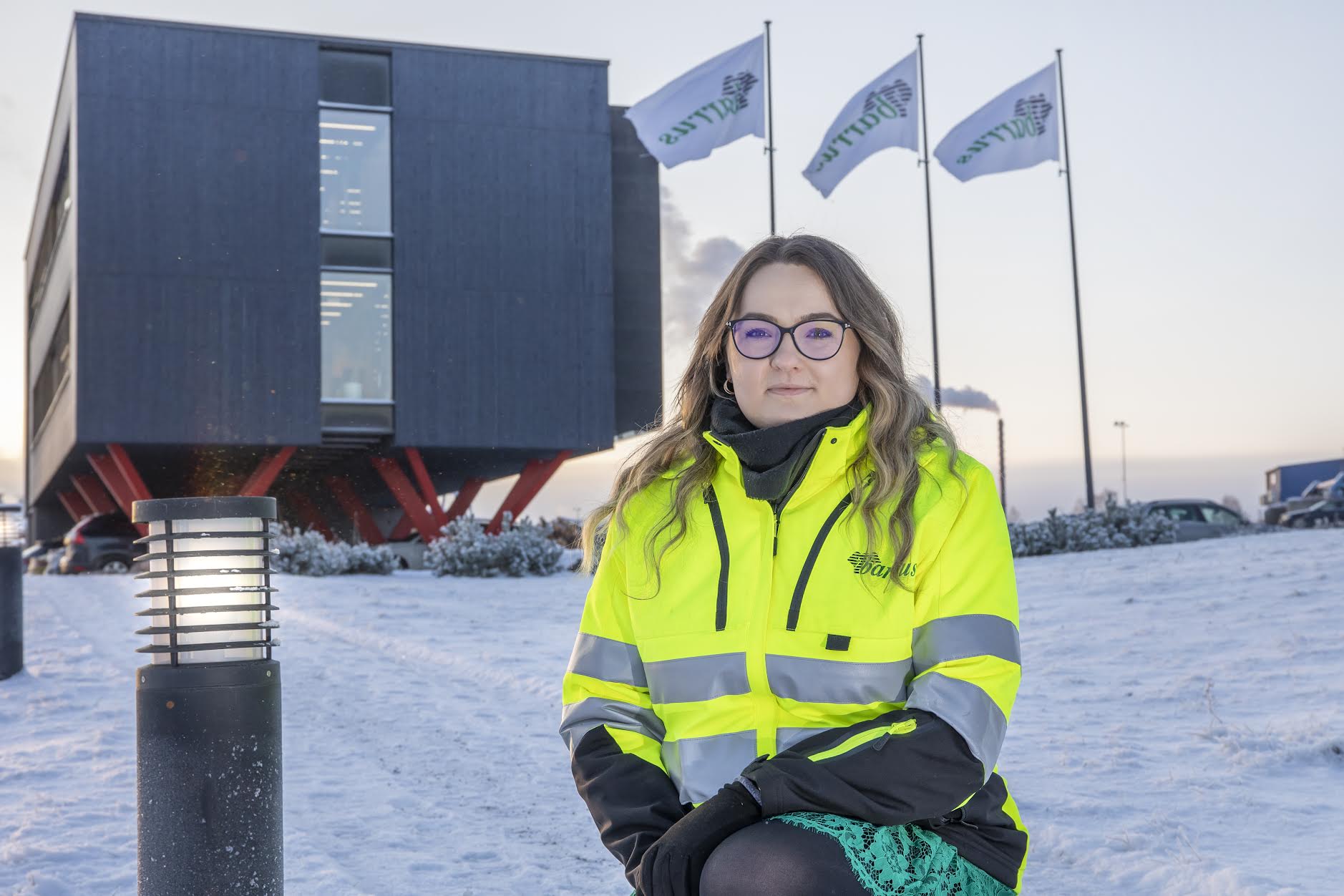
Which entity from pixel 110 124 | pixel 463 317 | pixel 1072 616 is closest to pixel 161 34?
pixel 110 124

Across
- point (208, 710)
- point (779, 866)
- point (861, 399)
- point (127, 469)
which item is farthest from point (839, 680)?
point (127, 469)

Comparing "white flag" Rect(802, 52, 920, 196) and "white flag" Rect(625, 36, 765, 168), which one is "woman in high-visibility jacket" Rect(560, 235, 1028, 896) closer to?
"white flag" Rect(625, 36, 765, 168)

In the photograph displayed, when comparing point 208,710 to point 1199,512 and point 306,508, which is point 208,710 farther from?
point 306,508

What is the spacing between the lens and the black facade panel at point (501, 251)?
23609mm

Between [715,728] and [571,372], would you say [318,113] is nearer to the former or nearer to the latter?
[571,372]

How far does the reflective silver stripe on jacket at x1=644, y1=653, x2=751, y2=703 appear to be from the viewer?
224cm

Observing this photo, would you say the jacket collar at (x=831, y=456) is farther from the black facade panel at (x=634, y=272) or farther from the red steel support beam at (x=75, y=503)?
the red steel support beam at (x=75, y=503)

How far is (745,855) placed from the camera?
194cm

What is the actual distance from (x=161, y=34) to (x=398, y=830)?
71.5ft

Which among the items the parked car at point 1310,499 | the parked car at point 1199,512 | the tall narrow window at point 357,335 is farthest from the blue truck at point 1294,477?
the tall narrow window at point 357,335

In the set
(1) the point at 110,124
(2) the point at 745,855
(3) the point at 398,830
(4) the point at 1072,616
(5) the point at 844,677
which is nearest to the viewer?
(2) the point at 745,855

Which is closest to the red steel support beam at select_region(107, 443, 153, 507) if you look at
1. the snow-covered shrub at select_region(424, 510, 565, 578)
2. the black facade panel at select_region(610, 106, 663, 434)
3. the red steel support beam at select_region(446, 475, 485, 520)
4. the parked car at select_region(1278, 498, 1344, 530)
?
the red steel support beam at select_region(446, 475, 485, 520)

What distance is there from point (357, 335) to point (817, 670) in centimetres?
2239

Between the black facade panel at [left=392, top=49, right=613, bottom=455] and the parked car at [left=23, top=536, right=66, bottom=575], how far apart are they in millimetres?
10622
